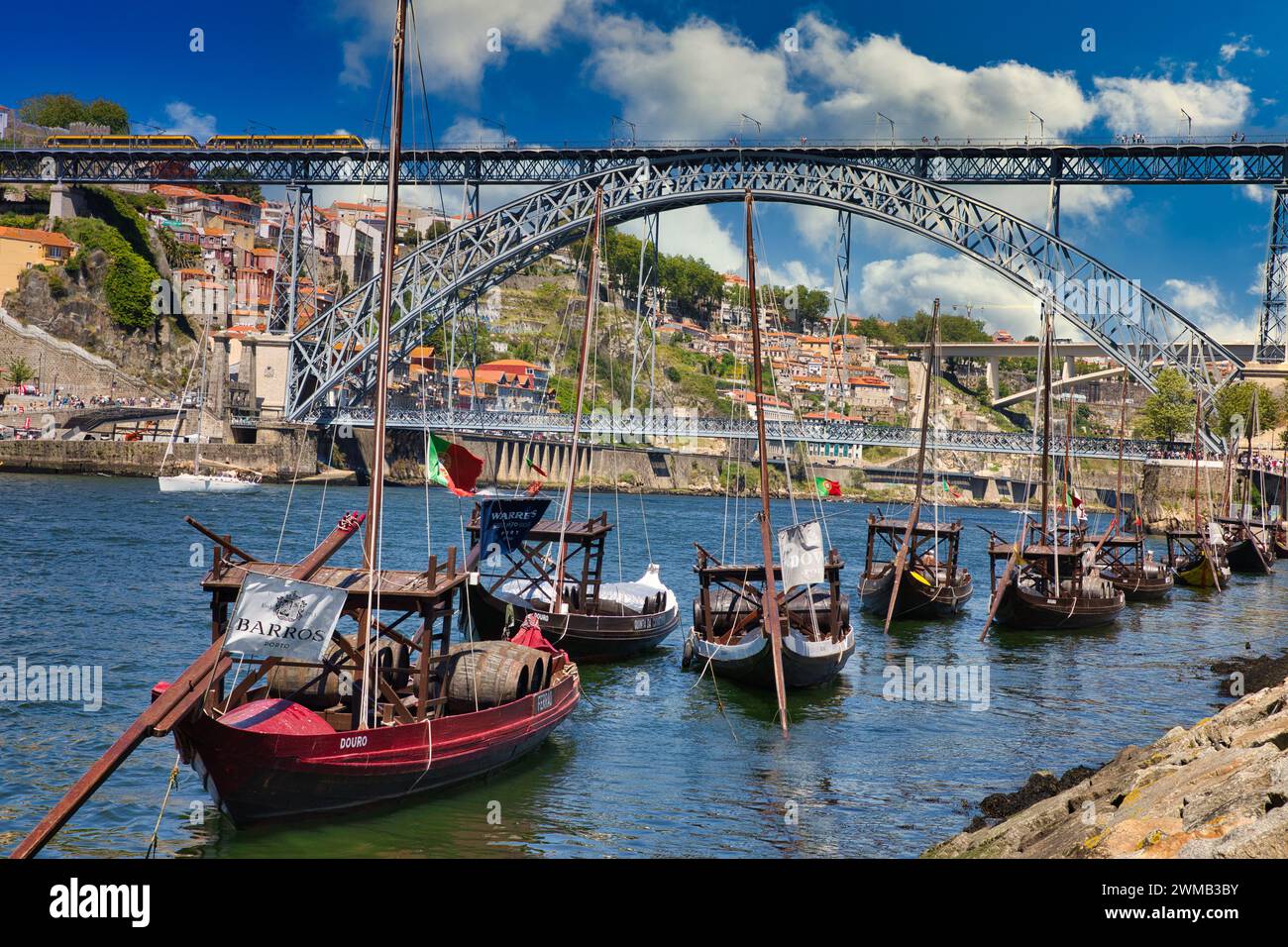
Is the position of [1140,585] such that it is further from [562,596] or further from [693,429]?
[693,429]

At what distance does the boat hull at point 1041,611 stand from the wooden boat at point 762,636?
35.1ft

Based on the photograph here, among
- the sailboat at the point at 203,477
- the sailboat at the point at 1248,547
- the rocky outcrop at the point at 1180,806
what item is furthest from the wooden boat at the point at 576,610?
the sailboat at the point at 203,477

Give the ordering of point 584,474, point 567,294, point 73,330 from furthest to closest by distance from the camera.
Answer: point 567,294 < point 584,474 < point 73,330

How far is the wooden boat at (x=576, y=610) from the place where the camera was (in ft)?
81.6

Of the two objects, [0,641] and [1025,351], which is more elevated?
[1025,351]

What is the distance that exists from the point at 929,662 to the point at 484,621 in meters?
10.2

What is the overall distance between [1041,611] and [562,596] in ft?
50.5

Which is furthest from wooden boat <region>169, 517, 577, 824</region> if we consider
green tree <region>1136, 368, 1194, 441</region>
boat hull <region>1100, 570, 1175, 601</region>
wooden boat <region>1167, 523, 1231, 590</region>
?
green tree <region>1136, 368, 1194, 441</region>

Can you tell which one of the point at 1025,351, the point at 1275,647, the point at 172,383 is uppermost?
the point at 1025,351

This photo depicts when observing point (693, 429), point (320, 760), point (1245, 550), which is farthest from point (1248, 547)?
point (320, 760)

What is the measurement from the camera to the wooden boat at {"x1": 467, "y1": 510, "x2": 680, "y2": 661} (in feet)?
81.6

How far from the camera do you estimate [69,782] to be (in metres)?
15.9
